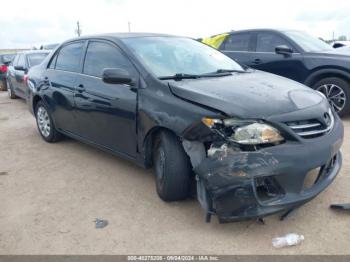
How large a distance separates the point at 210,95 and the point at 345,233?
1.53 metres

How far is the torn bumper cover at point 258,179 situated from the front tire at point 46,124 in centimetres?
338

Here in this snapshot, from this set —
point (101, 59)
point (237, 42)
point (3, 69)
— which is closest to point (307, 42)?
point (237, 42)

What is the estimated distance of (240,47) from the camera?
7.72 meters

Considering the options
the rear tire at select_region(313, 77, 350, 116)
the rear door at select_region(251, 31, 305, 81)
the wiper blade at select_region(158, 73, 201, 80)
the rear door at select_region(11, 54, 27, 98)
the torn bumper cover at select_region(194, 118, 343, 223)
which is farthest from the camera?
the rear door at select_region(11, 54, 27, 98)

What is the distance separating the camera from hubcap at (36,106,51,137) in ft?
18.5

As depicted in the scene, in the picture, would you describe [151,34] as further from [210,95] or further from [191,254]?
[191,254]

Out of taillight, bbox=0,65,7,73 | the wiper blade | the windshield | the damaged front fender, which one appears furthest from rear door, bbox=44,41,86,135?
taillight, bbox=0,65,7,73

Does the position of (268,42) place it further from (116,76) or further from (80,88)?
(116,76)

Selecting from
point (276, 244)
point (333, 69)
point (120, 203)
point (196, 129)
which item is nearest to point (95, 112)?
point (120, 203)

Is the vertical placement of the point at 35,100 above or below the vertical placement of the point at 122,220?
above

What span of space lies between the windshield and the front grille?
1307mm

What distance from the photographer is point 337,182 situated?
3.75 meters

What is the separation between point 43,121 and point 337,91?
194 inches

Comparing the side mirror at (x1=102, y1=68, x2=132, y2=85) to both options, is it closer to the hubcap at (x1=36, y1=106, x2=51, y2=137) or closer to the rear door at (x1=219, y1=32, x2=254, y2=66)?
the hubcap at (x1=36, y1=106, x2=51, y2=137)
